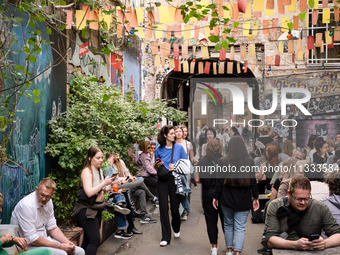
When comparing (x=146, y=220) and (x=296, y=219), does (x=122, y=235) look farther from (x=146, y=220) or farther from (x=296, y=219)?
(x=296, y=219)

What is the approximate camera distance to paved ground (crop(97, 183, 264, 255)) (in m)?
7.18

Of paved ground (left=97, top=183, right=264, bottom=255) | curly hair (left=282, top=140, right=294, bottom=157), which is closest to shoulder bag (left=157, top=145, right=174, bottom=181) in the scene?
paved ground (left=97, top=183, right=264, bottom=255)

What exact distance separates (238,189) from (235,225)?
1.64 feet

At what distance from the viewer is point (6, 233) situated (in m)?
4.45

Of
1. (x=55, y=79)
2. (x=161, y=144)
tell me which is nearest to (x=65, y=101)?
(x=55, y=79)

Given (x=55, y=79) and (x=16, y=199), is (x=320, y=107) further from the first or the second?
(x=16, y=199)

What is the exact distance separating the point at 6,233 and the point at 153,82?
1512 centimetres

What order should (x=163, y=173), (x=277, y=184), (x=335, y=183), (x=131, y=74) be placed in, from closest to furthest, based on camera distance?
1. (x=335, y=183)
2. (x=277, y=184)
3. (x=163, y=173)
4. (x=131, y=74)

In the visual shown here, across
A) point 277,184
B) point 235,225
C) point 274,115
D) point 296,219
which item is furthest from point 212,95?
point 274,115

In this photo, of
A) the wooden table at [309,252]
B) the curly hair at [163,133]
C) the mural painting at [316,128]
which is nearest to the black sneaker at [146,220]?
the curly hair at [163,133]

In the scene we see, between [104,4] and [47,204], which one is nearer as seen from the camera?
[47,204]

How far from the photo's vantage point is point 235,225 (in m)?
6.47

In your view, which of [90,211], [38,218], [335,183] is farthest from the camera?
[90,211]

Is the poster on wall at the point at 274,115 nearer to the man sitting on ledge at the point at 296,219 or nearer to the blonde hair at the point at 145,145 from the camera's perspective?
the blonde hair at the point at 145,145
